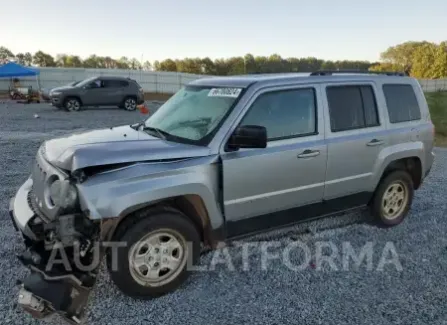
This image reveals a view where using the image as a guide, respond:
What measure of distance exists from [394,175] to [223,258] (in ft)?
7.84

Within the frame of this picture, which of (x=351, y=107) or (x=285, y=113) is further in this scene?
(x=351, y=107)

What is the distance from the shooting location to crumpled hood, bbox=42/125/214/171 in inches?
113

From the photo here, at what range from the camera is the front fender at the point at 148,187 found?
8.98ft

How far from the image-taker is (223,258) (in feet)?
12.7

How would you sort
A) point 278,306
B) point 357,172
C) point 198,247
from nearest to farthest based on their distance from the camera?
point 278,306
point 198,247
point 357,172

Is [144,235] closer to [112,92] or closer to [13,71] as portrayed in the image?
[112,92]

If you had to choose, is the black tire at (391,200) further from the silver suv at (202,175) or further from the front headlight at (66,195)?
the front headlight at (66,195)

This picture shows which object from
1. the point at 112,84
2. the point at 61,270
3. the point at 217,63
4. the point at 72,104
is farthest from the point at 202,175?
the point at 217,63

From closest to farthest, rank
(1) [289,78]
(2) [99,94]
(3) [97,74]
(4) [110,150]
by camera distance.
A: (4) [110,150], (1) [289,78], (2) [99,94], (3) [97,74]

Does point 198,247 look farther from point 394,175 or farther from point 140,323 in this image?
point 394,175

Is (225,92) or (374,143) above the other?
(225,92)

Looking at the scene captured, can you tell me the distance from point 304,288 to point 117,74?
97.0ft

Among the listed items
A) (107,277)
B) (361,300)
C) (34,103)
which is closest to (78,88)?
(34,103)

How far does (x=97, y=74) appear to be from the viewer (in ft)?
93.3
